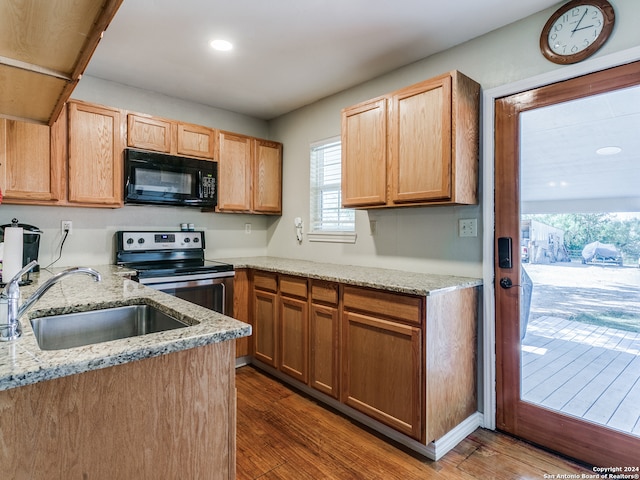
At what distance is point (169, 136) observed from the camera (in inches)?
123

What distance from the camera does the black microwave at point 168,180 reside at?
9.41ft

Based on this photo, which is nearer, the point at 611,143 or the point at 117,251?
the point at 611,143

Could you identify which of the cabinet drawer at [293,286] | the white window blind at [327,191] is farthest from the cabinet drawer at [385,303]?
the white window blind at [327,191]

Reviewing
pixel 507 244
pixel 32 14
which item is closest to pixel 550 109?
pixel 507 244

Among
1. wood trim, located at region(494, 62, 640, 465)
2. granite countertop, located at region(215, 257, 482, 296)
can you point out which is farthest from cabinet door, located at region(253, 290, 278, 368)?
wood trim, located at region(494, 62, 640, 465)

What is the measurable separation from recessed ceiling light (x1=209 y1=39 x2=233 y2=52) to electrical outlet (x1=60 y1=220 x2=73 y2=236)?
1794 mm

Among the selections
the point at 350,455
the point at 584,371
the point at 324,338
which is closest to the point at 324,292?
the point at 324,338

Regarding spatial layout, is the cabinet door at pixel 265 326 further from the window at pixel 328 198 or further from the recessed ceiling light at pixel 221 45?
the recessed ceiling light at pixel 221 45

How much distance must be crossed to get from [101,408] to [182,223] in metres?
2.74

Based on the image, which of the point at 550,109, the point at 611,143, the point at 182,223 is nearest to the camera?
the point at 611,143

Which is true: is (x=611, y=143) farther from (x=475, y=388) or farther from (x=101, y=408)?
(x=101, y=408)

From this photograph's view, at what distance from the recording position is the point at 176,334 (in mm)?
1047

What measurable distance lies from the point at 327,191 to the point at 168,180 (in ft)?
4.63

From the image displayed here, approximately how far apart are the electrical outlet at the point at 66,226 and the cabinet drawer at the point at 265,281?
1505 mm
